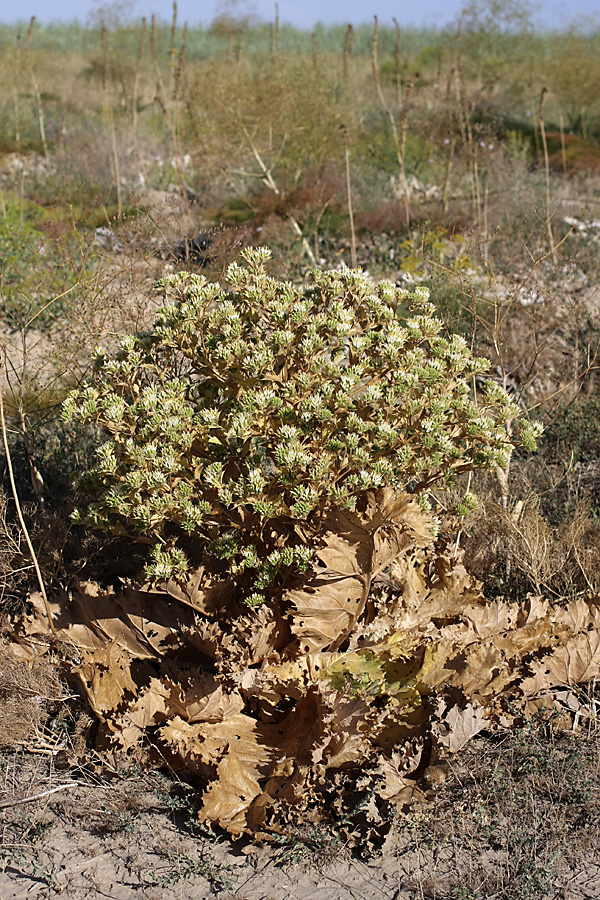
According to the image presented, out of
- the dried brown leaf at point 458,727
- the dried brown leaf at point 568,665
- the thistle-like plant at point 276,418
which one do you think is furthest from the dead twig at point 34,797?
the dried brown leaf at point 568,665

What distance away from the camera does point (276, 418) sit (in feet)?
9.96

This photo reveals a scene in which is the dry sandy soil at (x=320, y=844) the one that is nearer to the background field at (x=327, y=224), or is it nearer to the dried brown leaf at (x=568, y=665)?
the background field at (x=327, y=224)

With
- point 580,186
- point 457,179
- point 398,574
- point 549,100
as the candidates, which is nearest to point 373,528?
point 398,574

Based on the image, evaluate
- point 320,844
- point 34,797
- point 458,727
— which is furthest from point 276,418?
point 34,797

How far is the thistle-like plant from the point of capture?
112 inches

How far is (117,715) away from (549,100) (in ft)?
66.7

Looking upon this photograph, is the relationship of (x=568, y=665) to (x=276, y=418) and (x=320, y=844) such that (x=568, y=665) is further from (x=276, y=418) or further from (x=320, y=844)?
(x=276, y=418)

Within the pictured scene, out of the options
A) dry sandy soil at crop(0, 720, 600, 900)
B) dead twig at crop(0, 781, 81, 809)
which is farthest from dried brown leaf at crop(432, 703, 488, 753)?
dead twig at crop(0, 781, 81, 809)

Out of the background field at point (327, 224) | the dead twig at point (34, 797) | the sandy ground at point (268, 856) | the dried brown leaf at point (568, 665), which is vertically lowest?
the dead twig at point (34, 797)

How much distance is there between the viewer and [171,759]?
9.58ft

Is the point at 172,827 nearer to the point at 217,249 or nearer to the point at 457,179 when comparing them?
the point at 217,249

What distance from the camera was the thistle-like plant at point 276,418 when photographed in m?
2.86

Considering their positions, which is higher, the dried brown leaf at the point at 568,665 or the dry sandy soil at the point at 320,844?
the dried brown leaf at the point at 568,665

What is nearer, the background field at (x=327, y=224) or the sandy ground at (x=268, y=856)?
the sandy ground at (x=268, y=856)
